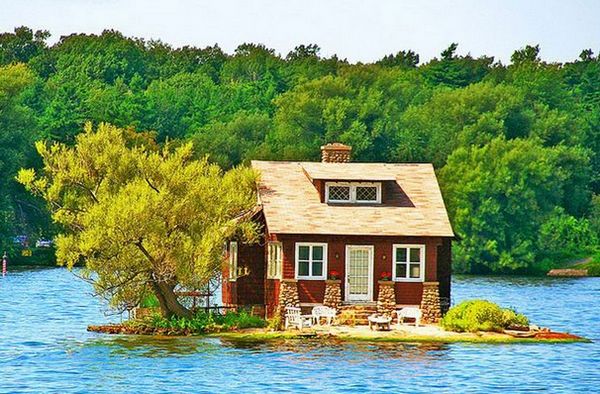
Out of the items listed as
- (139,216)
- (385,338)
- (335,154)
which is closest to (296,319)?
(385,338)

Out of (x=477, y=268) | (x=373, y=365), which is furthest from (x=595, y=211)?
(x=373, y=365)

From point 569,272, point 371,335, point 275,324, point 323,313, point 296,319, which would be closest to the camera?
point 371,335

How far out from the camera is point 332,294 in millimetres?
53031

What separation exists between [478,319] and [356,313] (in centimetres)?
426

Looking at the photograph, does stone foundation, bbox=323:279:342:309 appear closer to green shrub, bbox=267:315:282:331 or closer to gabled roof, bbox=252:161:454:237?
gabled roof, bbox=252:161:454:237

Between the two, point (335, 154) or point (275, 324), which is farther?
point (335, 154)

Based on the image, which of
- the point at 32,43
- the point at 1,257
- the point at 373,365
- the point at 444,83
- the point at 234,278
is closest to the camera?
the point at 373,365

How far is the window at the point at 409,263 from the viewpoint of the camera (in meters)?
53.5

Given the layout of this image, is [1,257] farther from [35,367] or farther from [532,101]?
[35,367]

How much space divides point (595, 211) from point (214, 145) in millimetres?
32126

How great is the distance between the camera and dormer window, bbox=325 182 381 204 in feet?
182

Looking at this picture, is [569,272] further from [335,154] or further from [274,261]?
[274,261]

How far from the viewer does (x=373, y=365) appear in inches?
1806

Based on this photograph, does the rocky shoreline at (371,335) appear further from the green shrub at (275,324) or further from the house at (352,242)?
the house at (352,242)
